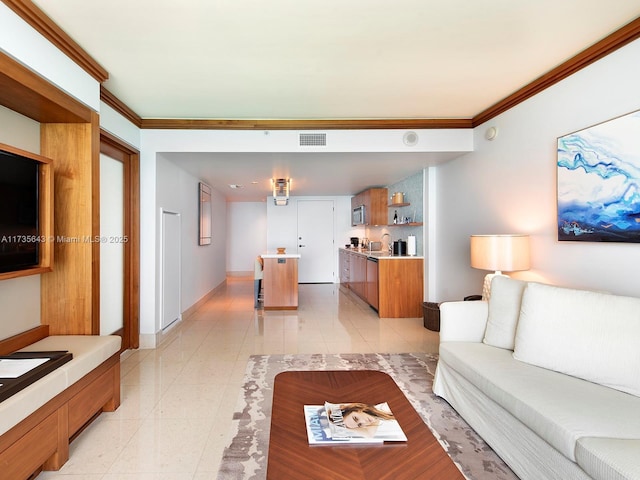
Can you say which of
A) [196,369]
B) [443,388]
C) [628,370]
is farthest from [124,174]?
[628,370]

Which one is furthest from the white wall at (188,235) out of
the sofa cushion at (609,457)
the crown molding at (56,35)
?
the sofa cushion at (609,457)

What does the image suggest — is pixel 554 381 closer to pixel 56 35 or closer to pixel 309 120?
pixel 309 120

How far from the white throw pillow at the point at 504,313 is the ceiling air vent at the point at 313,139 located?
235 centimetres

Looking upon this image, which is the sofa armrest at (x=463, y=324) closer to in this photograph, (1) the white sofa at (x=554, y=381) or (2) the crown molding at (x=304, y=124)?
(1) the white sofa at (x=554, y=381)

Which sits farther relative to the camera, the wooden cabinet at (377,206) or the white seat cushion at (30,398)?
the wooden cabinet at (377,206)

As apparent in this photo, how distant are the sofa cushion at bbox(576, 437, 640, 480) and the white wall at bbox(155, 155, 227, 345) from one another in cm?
379

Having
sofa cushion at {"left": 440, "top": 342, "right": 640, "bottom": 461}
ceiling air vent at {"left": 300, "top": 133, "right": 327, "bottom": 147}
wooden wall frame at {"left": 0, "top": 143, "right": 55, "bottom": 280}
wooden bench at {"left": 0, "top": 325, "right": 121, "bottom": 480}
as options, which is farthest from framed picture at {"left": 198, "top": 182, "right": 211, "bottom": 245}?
sofa cushion at {"left": 440, "top": 342, "right": 640, "bottom": 461}

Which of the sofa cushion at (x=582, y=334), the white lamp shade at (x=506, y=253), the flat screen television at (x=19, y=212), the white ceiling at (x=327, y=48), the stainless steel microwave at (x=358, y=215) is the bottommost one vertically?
the sofa cushion at (x=582, y=334)

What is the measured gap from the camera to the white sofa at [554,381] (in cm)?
139

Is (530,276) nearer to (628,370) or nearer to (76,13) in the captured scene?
(628,370)

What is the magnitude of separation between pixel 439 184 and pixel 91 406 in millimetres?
Result: 4555

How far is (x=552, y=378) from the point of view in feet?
6.08

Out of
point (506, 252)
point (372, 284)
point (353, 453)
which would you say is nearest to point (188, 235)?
point (372, 284)

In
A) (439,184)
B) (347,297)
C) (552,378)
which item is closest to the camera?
(552,378)
